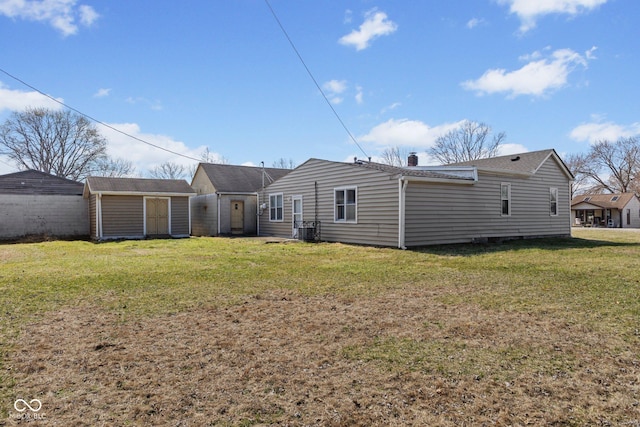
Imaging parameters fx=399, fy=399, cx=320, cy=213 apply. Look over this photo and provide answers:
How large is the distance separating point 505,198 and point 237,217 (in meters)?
13.1

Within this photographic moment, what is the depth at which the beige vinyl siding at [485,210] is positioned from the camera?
516 inches

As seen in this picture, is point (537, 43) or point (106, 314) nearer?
point (106, 314)

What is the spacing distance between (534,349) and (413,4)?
37.1 feet

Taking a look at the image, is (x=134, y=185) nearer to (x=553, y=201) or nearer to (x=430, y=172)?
(x=430, y=172)

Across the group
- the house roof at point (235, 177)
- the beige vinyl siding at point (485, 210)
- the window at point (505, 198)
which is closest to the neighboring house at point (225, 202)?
the house roof at point (235, 177)

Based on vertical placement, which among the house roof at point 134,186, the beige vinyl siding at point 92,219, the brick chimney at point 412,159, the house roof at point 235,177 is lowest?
the beige vinyl siding at point 92,219

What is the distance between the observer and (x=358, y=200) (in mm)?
14148

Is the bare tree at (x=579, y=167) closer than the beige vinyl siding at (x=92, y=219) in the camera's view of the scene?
No

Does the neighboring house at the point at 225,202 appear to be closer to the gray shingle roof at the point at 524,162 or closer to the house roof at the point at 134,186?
the house roof at the point at 134,186

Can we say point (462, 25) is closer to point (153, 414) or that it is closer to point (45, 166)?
point (153, 414)

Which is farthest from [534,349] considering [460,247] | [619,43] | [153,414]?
[619,43]

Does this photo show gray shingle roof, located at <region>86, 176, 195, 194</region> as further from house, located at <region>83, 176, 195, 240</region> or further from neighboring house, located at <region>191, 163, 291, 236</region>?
neighboring house, located at <region>191, 163, 291, 236</region>

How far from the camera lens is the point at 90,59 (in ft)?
48.2

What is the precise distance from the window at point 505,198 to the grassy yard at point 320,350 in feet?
28.1
